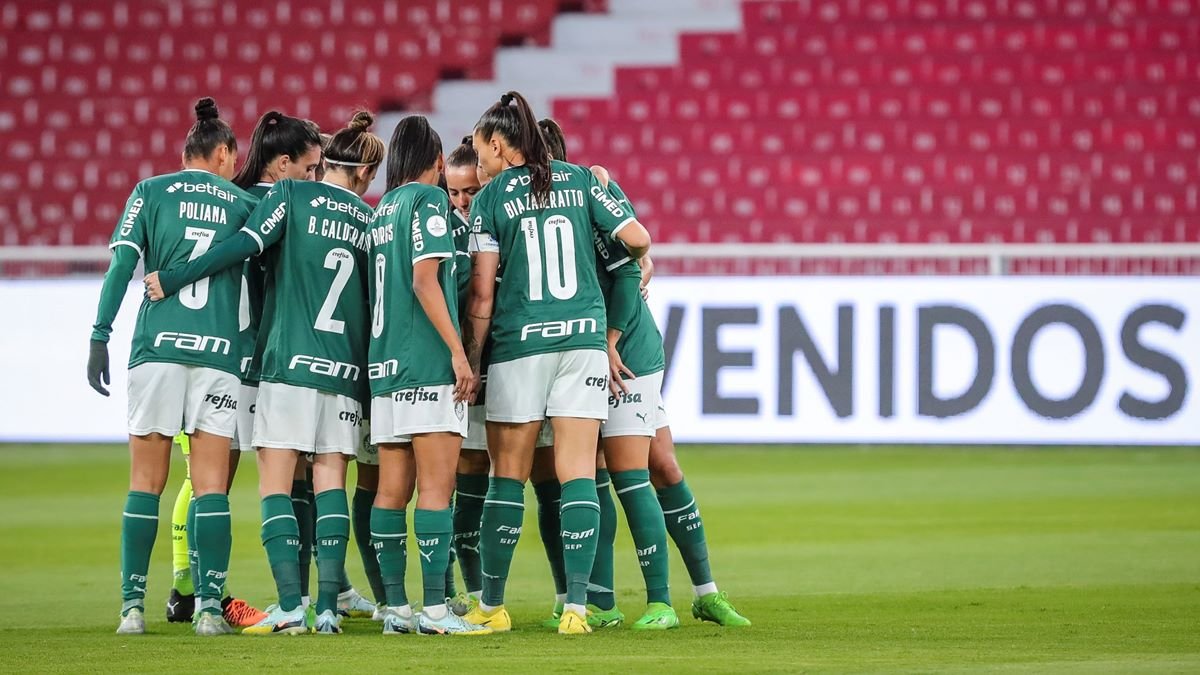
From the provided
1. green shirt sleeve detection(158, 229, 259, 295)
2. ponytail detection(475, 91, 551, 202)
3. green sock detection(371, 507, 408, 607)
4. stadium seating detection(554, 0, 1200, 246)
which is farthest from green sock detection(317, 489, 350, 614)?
stadium seating detection(554, 0, 1200, 246)

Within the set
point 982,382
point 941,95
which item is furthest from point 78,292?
point 941,95

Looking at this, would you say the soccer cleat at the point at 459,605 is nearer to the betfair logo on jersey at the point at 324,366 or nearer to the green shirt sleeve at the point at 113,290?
the betfair logo on jersey at the point at 324,366

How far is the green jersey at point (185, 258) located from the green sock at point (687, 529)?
1646 mm

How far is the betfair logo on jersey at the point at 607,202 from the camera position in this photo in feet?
19.4

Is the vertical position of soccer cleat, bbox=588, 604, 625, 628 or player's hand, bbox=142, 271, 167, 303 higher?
player's hand, bbox=142, 271, 167, 303

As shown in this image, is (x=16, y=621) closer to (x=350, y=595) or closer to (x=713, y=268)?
(x=350, y=595)

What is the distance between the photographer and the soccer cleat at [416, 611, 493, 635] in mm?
5742

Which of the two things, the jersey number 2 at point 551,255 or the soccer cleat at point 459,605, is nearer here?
the jersey number 2 at point 551,255

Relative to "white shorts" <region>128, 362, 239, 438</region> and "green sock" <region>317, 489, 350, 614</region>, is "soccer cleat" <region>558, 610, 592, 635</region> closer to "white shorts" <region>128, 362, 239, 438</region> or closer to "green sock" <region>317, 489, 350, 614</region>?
"green sock" <region>317, 489, 350, 614</region>

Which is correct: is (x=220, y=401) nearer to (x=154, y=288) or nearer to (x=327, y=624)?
(x=154, y=288)

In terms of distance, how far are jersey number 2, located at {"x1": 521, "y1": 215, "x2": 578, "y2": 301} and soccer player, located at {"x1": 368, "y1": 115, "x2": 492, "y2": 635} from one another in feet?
0.89

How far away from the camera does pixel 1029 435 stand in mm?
12570

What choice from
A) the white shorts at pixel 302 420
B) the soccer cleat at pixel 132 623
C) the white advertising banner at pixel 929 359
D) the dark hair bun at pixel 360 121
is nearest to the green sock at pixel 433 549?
the white shorts at pixel 302 420

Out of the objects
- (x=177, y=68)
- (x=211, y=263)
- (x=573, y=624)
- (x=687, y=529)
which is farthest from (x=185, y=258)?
(x=177, y=68)
